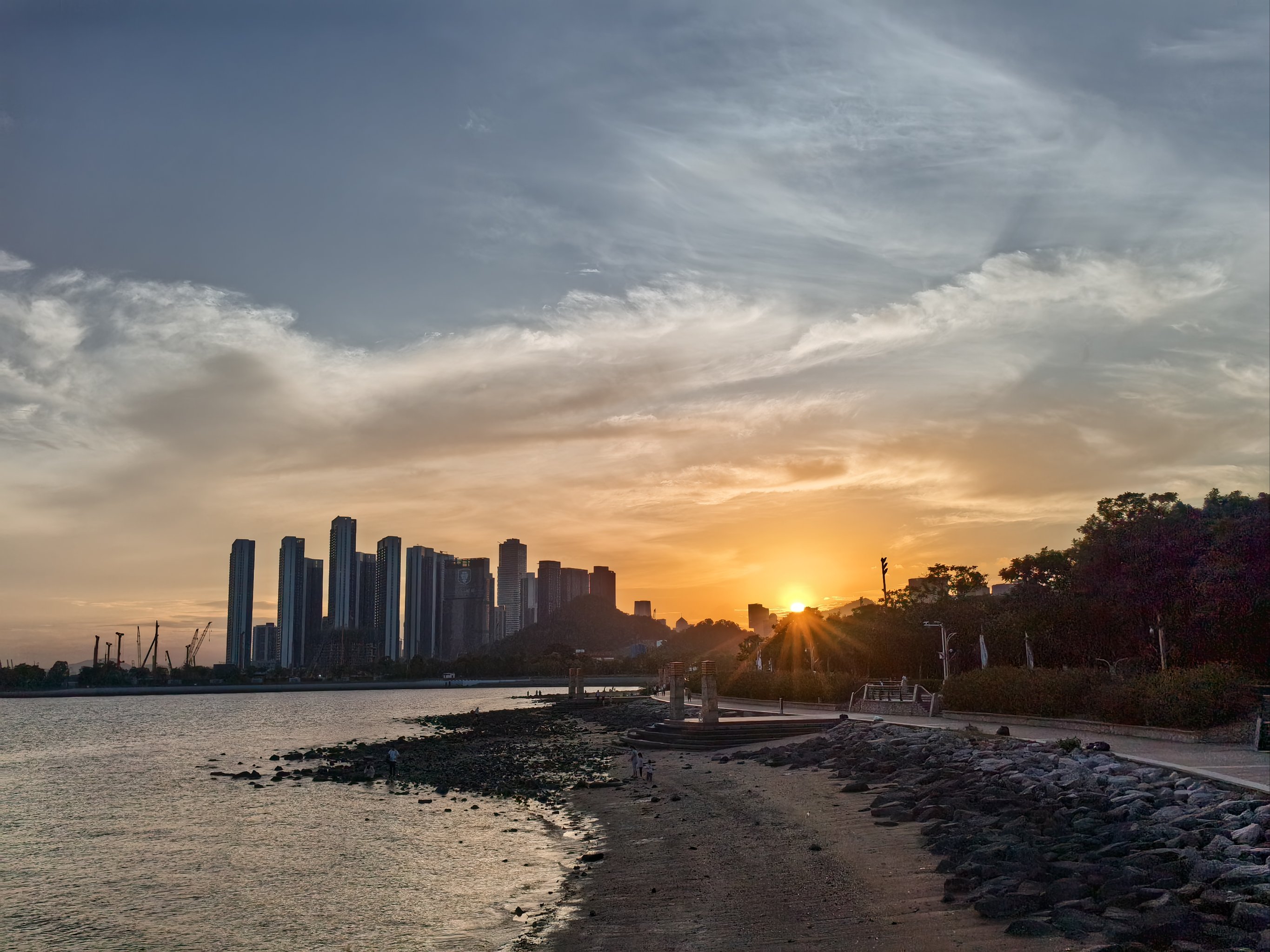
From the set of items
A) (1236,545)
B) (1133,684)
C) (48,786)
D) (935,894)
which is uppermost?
(1236,545)

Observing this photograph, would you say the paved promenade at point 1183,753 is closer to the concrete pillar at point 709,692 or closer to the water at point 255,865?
the concrete pillar at point 709,692

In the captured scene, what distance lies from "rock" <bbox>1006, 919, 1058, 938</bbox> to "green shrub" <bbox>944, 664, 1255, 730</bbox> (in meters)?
16.1

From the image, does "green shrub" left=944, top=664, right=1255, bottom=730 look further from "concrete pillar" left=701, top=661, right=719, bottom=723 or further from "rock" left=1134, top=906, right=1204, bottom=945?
"rock" left=1134, top=906, right=1204, bottom=945

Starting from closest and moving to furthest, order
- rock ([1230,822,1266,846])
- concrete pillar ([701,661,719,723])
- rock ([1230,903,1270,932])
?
rock ([1230,903,1270,932]) < rock ([1230,822,1266,846]) < concrete pillar ([701,661,719,723])

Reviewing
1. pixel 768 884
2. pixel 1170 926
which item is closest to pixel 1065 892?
pixel 1170 926

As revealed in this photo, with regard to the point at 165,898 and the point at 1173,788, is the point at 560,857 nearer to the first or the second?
the point at 165,898

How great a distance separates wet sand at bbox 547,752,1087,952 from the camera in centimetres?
1182

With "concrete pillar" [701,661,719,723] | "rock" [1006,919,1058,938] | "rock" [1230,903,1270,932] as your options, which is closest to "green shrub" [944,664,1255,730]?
"concrete pillar" [701,661,719,723]

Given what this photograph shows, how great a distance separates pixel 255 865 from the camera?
72.4 feet

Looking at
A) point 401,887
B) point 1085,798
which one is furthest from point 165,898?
point 1085,798

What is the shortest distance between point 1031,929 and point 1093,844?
4.03 m

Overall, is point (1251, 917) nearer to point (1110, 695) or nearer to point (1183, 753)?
point (1183, 753)

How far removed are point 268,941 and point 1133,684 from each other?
23932mm

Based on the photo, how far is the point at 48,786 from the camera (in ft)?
138
